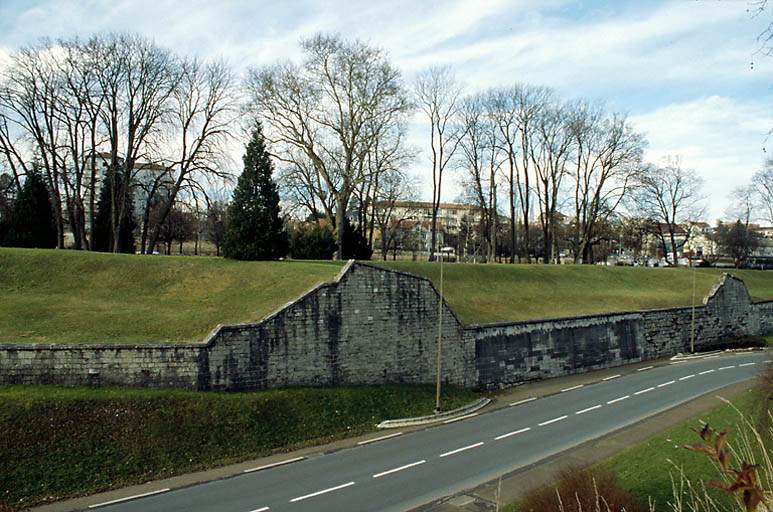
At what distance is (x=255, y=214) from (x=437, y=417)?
1485 cm

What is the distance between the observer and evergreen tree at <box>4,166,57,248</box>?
30578 mm

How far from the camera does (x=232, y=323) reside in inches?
765

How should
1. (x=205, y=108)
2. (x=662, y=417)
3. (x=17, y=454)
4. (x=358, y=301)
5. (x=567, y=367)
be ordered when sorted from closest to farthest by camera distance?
(x=17, y=454) → (x=662, y=417) → (x=358, y=301) → (x=567, y=367) → (x=205, y=108)

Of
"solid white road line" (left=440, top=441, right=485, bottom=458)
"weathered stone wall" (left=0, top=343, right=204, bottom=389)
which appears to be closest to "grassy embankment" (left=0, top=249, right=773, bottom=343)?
"weathered stone wall" (left=0, top=343, right=204, bottom=389)

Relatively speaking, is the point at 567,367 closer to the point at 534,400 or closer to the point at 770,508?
the point at 534,400

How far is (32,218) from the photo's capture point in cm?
3111

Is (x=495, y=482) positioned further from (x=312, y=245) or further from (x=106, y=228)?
(x=106, y=228)

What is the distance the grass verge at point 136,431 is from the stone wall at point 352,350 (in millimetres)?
629

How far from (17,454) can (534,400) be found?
62.0 feet

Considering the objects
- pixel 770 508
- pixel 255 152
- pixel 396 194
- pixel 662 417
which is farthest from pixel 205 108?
pixel 770 508

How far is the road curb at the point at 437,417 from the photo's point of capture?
62.5ft

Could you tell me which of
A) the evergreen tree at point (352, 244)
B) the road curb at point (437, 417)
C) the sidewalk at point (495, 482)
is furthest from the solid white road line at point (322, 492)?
the evergreen tree at point (352, 244)

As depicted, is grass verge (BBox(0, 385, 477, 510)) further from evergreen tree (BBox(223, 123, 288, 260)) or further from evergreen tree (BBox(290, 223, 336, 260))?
evergreen tree (BBox(290, 223, 336, 260))

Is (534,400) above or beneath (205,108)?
beneath
